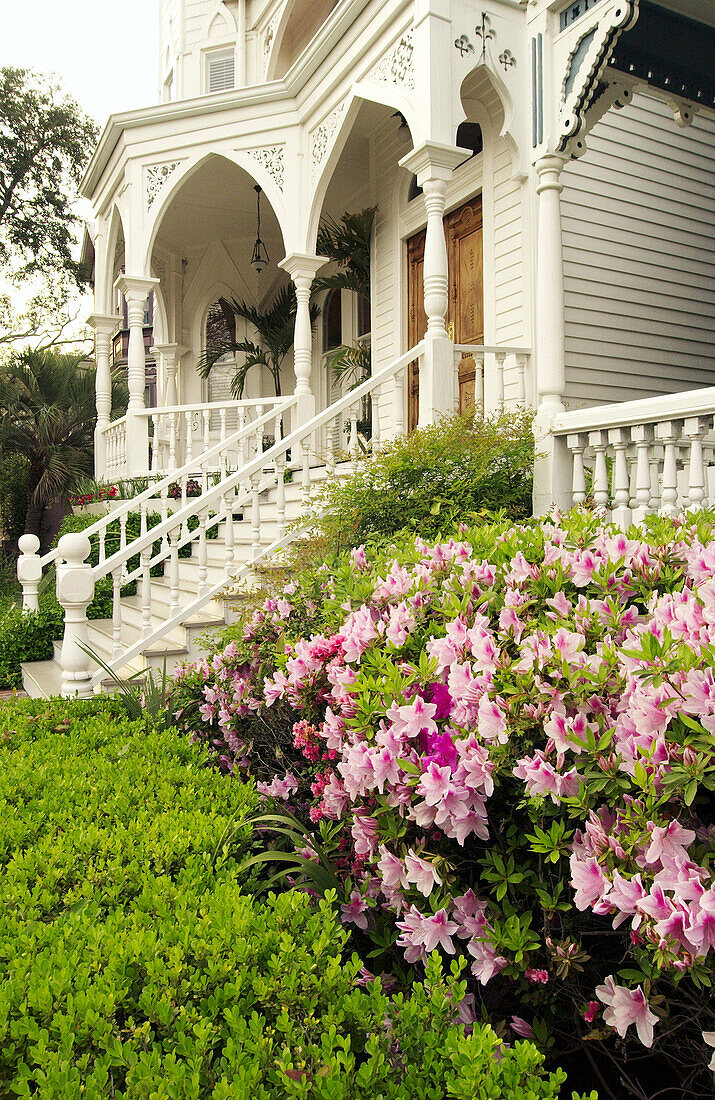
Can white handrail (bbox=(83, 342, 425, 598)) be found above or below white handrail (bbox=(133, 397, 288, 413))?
below

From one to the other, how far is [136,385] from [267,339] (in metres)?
3.23

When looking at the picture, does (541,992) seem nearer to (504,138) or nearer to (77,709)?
(77,709)

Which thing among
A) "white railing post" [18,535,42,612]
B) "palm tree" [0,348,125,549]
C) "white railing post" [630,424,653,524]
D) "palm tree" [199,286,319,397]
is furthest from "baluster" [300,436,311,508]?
"palm tree" [0,348,125,549]

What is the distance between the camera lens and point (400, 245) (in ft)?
30.4

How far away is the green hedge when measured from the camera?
1.08 metres

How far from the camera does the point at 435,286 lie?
6152mm

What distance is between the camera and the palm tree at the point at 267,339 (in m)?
11.9

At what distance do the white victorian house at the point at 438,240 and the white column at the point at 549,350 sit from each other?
0.06 ft

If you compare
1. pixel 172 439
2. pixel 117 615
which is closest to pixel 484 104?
pixel 172 439

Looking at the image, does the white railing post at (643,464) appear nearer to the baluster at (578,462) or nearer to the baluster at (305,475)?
the baluster at (578,462)

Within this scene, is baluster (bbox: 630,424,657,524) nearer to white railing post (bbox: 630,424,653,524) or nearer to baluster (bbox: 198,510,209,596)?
white railing post (bbox: 630,424,653,524)

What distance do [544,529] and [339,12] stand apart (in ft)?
23.0

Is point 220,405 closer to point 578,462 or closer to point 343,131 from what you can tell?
point 343,131

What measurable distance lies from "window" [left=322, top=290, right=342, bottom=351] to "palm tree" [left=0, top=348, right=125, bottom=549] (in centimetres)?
551
